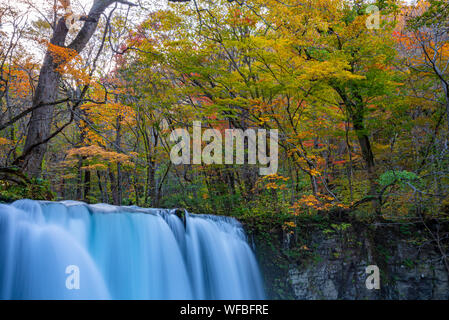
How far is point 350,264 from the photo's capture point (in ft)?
28.5

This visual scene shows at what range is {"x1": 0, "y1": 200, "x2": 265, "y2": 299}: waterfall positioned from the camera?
4.38m

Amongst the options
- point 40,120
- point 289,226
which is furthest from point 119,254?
point 289,226

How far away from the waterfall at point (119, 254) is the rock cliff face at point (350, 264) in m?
0.87

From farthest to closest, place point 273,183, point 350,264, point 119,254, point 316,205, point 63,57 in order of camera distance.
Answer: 1. point 316,205
2. point 350,264
3. point 273,183
4. point 63,57
5. point 119,254

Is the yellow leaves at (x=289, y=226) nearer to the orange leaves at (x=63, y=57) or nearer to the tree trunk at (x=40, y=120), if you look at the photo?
the tree trunk at (x=40, y=120)

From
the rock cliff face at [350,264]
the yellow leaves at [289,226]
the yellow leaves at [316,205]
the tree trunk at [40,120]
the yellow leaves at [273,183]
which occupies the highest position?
the tree trunk at [40,120]

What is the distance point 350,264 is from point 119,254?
6.82 metres

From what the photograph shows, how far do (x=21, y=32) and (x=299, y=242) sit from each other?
432 inches

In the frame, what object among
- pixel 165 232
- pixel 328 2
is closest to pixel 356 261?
pixel 165 232

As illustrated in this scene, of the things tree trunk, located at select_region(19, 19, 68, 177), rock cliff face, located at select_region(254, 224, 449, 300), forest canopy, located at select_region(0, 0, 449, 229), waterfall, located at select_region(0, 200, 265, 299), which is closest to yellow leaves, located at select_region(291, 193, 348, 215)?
forest canopy, located at select_region(0, 0, 449, 229)

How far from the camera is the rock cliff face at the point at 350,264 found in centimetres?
837

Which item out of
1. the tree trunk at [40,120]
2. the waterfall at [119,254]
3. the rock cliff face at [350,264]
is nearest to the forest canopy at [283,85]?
the tree trunk at [40,120]

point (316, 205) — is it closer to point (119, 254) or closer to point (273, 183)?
point (273, 183)
